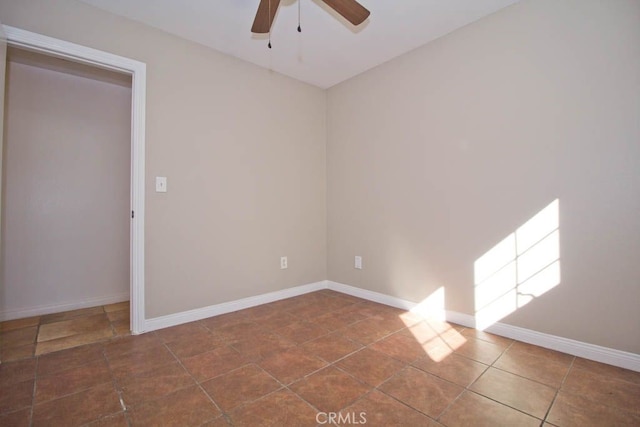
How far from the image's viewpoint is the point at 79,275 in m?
2.95

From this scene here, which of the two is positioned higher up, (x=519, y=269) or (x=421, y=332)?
(x=519, y=269)

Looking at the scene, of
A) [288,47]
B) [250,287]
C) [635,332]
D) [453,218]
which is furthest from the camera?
[250,287]

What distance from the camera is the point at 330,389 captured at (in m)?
1.55

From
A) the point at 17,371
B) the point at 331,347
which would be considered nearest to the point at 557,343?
the point at 331,347

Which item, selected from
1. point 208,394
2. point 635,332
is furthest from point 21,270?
point 635,332

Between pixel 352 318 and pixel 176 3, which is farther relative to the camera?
pixel 352 318

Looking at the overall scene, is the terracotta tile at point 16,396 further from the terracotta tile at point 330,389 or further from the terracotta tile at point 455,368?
the terracotta tile at point 455,368

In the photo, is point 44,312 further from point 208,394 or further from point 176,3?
point 176,3

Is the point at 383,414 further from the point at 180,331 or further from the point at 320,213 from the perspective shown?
the point at 320,213

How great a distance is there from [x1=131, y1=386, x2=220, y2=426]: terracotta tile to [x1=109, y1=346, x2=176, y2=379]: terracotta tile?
1.25 feet

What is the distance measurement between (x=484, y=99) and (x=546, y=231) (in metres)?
1.07

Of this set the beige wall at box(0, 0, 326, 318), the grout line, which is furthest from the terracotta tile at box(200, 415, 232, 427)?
the grout line

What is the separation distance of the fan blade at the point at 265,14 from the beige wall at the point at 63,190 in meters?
2.17

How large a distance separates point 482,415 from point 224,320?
1978 millimetres
